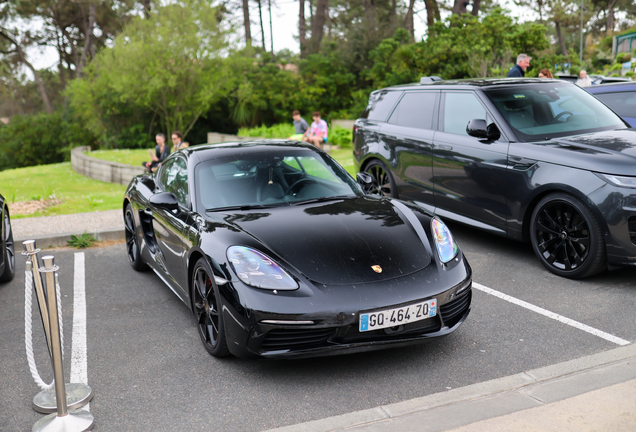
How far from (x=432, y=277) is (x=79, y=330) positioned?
2.87 metres

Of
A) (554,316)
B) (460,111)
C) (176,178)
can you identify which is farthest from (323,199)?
(460,111)

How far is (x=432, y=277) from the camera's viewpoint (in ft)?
12.4

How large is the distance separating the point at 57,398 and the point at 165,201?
189 cm

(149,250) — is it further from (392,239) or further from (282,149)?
(392,239)

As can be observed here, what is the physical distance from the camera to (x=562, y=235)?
534 centimetres

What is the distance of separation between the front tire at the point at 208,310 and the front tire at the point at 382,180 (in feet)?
12.6

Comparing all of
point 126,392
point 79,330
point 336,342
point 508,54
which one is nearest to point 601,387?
point 336,342

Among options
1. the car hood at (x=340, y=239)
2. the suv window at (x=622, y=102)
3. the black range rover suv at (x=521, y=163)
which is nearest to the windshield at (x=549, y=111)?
the black range rover suv at (x=521, y=163)

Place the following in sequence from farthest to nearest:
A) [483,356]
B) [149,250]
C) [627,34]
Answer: [627,34] < [149,250] < [483,356]

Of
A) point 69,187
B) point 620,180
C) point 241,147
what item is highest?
point 241,147

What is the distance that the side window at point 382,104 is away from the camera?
781cm

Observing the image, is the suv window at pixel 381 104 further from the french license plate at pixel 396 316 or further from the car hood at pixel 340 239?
the french license plate at pixel 396 316

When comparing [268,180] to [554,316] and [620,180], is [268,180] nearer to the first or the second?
[554,316]

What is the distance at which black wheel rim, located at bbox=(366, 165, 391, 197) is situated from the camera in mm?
7680
